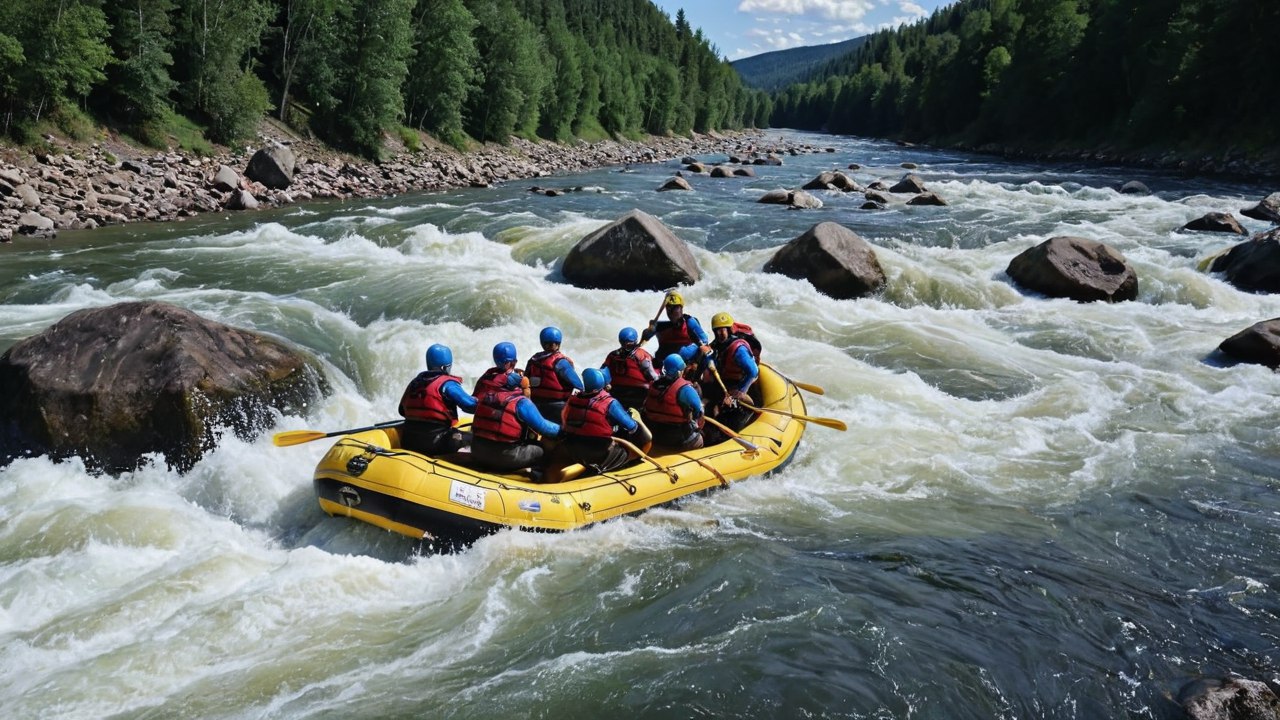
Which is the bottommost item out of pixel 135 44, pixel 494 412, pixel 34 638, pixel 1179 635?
pixel 34 638

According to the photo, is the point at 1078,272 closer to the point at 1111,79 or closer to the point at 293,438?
the point at 293,438

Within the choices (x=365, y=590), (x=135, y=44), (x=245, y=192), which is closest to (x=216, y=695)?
(x=365, y=590)

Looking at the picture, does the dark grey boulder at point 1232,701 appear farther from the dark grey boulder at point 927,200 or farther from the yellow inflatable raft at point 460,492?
the dark grey boulder at point 927,200

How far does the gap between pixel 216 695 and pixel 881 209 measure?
23056 millimetres

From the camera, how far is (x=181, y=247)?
17281 mm

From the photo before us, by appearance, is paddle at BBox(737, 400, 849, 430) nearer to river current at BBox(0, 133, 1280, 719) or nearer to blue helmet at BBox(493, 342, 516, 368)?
river current at BBox(0, 133, 1280, 719)

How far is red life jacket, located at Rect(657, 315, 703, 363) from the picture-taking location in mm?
9711

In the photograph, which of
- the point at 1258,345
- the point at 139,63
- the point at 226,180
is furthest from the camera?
the point at 139,63

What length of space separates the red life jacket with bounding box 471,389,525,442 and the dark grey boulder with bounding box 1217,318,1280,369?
10.8 m

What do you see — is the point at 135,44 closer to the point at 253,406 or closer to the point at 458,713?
the point at 253,406

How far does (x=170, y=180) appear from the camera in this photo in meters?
23.3

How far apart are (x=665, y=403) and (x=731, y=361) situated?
1429 mm

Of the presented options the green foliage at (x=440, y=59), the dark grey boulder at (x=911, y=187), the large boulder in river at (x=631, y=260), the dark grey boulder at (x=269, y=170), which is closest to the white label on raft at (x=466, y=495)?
the large boulder in river at (x=631, y=260)

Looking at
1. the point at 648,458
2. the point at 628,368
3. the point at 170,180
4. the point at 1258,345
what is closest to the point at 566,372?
the point at 628,368
